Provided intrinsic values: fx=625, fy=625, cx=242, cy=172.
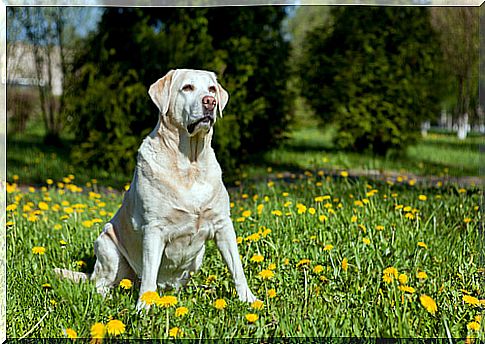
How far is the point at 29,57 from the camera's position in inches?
367

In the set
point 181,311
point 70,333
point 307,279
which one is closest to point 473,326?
point 307,279

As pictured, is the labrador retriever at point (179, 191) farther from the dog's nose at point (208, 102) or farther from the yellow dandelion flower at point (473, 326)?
the yellow dandelion flower at point (473, 326)

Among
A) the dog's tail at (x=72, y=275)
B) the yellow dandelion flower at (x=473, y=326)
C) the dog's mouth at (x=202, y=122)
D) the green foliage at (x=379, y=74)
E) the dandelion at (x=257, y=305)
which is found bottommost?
→ the yellow dandelion flower at (x=473, y=326)

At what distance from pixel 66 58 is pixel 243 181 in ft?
12.9

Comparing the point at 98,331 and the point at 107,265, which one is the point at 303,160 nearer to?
the point at 107,265

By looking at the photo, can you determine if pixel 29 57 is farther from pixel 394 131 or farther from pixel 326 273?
pixel 326 273

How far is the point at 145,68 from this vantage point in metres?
6.93

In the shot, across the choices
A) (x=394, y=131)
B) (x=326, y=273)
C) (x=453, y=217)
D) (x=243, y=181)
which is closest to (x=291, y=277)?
(x=326, y=273)

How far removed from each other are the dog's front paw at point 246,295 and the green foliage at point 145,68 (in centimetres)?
386

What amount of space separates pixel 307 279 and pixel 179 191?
84cm

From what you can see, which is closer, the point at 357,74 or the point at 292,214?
the point at 292,214

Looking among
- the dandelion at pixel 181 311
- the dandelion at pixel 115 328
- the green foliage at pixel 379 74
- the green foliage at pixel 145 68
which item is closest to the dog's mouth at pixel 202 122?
the dandelion at pixel 181 311

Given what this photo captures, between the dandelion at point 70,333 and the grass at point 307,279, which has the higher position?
the grass at point 307,279

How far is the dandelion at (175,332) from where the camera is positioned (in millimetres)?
2404
